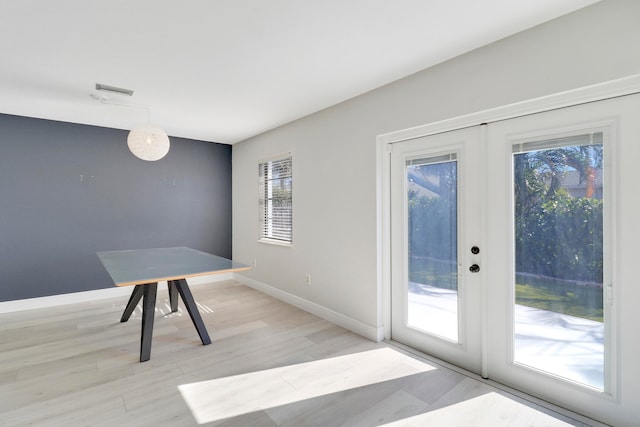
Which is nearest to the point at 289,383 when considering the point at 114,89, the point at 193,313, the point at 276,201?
the point at 193,313

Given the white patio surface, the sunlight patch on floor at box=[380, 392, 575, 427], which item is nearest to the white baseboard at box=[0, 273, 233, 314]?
the sunlight patch on floor at box=[380, 392, 575, 427]

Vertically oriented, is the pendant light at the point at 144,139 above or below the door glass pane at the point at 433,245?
above

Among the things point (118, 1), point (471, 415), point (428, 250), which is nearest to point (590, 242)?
point (428, 250)

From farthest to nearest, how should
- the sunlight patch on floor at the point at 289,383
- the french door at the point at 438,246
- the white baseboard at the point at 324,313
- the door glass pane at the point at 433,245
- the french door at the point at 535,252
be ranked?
the white baseboard at the point at 324,313, the door glass pane at the point at 433,245, the french door at the point at 438,246, the sunlight patch on floor at the point at 289,383, the french door at the point at 535,252

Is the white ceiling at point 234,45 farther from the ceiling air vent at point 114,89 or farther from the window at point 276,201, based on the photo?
the window at point 276,201

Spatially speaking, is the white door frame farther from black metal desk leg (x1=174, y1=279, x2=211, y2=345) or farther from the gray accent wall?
the gray accent wall

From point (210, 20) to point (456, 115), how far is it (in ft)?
6.12

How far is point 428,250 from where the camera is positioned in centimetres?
279

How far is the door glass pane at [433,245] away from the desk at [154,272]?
1.55 m

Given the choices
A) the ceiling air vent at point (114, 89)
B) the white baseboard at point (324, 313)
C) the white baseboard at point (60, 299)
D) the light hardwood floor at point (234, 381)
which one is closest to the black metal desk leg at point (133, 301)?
the light hardwood floor at point (234, 381)

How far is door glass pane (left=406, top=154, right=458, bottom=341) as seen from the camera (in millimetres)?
2617

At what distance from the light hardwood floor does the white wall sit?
0.67m

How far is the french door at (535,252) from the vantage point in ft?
5.90

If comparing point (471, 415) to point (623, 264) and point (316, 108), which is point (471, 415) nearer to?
point (623, 264)
